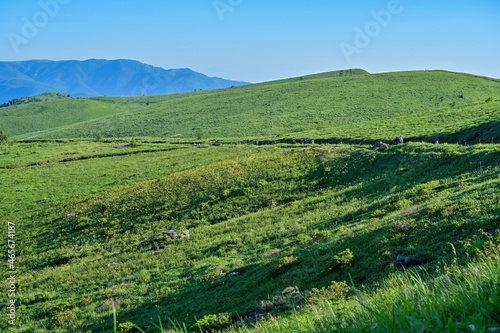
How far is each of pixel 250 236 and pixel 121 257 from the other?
10.5 meters

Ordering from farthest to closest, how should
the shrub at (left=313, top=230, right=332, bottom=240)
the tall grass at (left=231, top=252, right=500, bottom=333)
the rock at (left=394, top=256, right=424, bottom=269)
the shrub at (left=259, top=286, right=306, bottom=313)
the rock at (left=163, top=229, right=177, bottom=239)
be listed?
1. the rock at (left=163, top=229, right=177, bottom=239)
2. the shrub at (left=313, top=230, right=332, bottom=240)
3. the shrub at (left=259, top=286, right=306, bottom=313)
4. the rock at (left=394, top=256, right=424, bottom=269)
5. the tall grass at (left=231, top=252, right=500, bottom=333)

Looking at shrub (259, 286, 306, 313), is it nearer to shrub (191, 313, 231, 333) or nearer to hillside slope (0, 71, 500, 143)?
shrub (191, 313, 231, 333)

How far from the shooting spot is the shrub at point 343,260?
16578 mm

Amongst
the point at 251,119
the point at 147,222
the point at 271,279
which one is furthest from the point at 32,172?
the point at 251,119

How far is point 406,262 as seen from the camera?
14133 millimetres

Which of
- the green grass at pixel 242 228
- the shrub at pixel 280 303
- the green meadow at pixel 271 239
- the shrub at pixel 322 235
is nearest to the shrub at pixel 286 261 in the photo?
the green meadow at pixel 271 239

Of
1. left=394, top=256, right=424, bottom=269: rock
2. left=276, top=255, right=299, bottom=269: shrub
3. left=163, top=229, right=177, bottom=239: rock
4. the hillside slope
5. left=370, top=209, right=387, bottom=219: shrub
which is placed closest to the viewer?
left=394, top=256, right=424, bottom=269: rock

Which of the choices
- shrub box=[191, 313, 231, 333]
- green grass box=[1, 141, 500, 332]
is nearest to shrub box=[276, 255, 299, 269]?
green grass box=[1, 141, 500, 332]

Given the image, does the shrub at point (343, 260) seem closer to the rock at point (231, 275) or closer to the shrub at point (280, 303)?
the shrub at point (280, 303)

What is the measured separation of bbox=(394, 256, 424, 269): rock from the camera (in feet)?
45.8

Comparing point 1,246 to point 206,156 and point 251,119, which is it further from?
point 251,119

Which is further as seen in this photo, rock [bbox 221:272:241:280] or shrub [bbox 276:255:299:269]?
rock [bbox 221:272:241:280]

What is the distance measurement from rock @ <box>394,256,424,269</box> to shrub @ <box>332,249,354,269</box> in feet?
7.71

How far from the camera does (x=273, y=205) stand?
38031 millimetres
